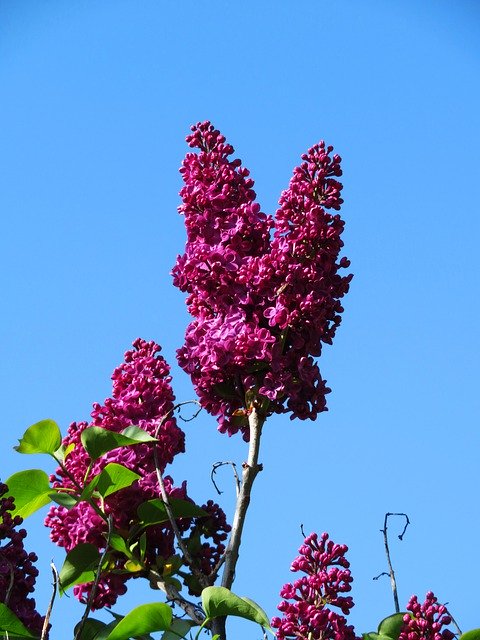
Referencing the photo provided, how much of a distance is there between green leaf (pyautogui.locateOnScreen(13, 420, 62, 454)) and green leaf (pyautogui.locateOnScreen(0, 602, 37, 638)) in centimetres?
58

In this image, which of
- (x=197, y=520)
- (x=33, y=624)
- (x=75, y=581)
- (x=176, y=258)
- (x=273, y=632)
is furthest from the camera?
(x=176, y=258)

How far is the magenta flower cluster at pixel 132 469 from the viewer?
3123 mm

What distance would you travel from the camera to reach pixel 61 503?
299 cm

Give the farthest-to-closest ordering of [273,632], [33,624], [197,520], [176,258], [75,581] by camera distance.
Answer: [176,258] → [197,520] → [75,581] → [33,624] → [273,632]

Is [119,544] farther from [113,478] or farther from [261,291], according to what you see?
[261,291]

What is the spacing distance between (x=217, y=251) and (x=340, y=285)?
0.41m

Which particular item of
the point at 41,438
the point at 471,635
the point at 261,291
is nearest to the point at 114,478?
the point at 41,438

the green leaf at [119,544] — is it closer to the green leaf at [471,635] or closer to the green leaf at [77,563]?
the green leaf at [77,563]

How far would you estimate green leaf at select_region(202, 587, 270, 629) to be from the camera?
2.67 m

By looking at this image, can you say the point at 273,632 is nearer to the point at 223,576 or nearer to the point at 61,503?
the point at 223,576

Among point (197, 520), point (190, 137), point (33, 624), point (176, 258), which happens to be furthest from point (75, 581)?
point (190, 137)

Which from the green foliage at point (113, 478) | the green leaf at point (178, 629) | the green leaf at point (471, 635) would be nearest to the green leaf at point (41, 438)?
the green foliage at point (113, 478)

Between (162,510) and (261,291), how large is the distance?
736 millimetres

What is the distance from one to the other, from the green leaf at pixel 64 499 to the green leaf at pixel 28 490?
0.06 m
